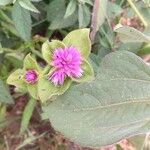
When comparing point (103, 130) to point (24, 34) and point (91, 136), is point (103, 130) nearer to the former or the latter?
point (91, 136)

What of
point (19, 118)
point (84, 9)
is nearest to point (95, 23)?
point (84, 9)

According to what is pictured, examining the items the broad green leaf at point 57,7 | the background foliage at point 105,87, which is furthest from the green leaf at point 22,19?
the broad green leaf at point 57,7

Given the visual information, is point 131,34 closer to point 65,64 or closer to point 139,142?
point 65,64

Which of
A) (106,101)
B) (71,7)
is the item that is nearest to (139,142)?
(106,101)

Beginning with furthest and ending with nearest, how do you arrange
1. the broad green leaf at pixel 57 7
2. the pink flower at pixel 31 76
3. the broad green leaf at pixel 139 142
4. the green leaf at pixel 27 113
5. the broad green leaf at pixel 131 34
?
the green leaf at pixel 27 113
the broad green leaf at pixel 57 7
the broad green leaf at pixel 139 142
the pink flower at pixel 31 76
the broad green leaf at pixel 131 34

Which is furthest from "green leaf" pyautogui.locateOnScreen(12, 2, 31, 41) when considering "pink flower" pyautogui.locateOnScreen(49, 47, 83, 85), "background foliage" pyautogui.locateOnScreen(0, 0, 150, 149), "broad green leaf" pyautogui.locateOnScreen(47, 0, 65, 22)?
"pink flower" pyautogui.locateOnScreen(49, 47, 83, 85)

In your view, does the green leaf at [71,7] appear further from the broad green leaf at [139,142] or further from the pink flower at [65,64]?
the broad green leaf at [139,142]

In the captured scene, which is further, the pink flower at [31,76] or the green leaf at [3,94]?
the green leaf at [3,94]
